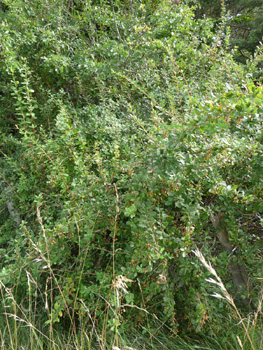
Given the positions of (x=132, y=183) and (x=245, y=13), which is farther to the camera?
(x=245, y=13)

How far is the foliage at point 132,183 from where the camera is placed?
1.84 m

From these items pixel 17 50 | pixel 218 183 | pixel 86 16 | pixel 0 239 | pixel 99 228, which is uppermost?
pixel 86 16

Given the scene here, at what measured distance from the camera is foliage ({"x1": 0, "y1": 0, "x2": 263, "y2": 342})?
6.05 ft

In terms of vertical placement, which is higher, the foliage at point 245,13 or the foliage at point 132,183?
the foliage at point 245,13

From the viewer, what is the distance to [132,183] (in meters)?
2.00

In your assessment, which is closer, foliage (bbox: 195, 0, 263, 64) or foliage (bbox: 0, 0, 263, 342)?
foliage (bbox: 0, 0, 263, 342)

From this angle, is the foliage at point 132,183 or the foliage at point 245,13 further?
the foliage at point 245,13

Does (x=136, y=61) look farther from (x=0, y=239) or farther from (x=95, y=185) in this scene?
(x=0, y=239)

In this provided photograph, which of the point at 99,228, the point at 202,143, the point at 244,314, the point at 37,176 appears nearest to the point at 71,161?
the point at 37,176

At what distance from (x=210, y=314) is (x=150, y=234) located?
68 cm

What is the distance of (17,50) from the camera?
301 centimetres

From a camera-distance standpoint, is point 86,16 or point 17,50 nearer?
point 17,50

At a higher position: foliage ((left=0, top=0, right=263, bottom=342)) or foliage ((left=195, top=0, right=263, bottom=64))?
foliage ((left=195, top=0, right=263, bottom=64))

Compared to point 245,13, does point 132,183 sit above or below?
below
